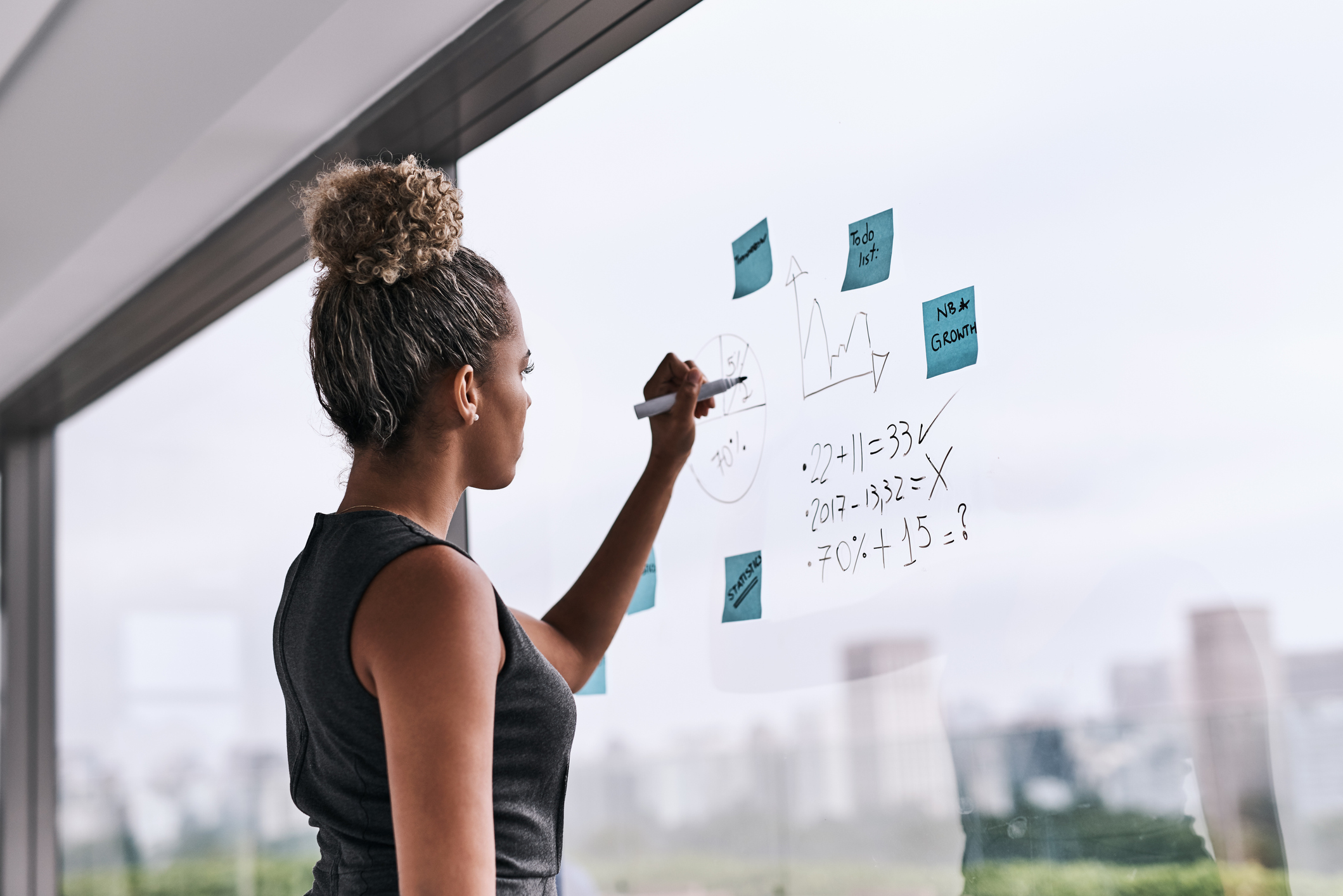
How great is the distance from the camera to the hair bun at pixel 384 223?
87 centimetres

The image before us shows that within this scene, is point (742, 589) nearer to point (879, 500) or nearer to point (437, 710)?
point (879, 500)

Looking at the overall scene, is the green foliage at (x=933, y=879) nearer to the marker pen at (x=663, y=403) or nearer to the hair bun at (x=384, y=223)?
the marker pen at (x=663, y=403)

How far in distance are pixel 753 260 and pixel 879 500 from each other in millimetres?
294

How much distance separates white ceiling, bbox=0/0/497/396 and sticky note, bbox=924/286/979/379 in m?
0.68

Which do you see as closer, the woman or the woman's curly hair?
the woman

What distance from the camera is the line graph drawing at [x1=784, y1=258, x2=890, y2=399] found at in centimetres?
Result: 102

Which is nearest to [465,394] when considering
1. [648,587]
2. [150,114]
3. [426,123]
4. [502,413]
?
[502,413]

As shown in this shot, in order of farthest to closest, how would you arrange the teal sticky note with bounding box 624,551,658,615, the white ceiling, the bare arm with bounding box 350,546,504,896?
the white ceiling < the teal sticky note with bounding box 624,551,658,615 < the bare arm with bounding box 350,546,504,896

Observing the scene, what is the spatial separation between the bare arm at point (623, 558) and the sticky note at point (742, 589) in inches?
3.3

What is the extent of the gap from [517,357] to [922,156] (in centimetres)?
38

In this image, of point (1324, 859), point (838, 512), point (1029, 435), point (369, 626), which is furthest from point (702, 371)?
point (1324, 859)

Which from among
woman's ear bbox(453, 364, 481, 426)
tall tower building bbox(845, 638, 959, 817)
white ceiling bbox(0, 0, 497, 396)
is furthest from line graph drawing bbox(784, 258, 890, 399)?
white ceiling bbox(0, 0, 497, 396)

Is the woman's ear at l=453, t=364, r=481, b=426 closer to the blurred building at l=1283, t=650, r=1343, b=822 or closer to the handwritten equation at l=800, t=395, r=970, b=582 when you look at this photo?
the handwritten equation at l=800, t=395, r=970, b=582

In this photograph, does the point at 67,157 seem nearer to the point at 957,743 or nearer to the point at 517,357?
the point at 517,357
